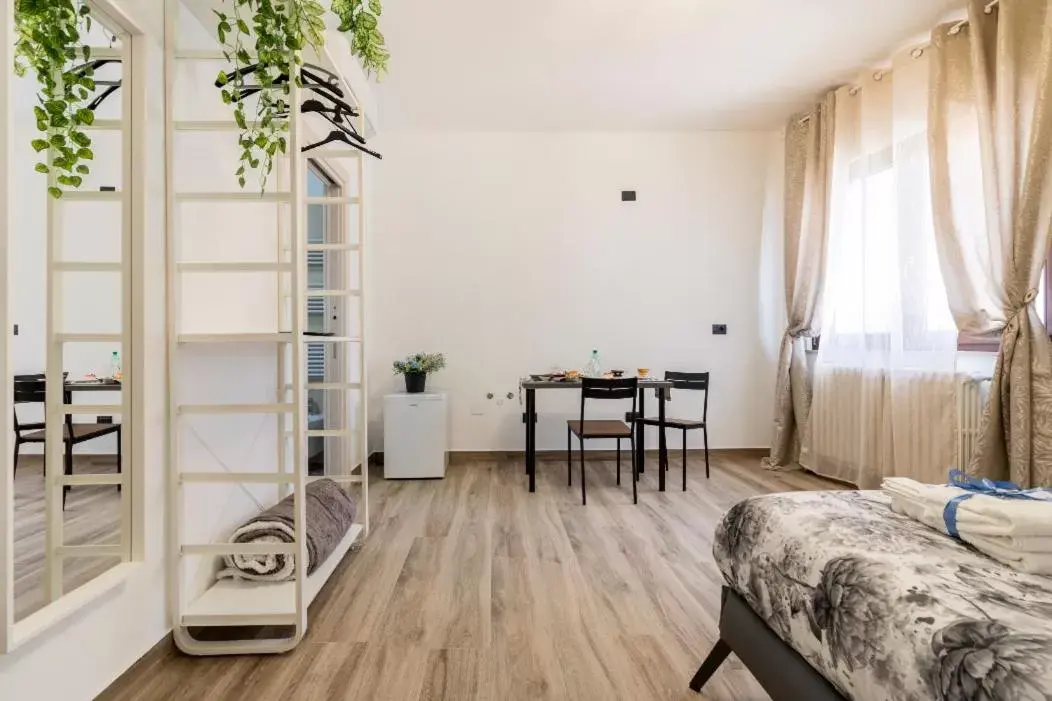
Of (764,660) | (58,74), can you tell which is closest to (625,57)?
(58,74)

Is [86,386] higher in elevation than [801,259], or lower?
lower

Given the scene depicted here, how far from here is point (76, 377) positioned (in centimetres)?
147

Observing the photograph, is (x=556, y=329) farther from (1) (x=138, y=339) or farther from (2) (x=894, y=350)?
(1) (x=138, y=339)

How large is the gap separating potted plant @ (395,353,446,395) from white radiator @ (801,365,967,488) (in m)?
→ 3.05

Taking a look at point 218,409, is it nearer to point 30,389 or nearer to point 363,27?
point 30,389

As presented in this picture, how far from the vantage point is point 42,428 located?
134 centimetres

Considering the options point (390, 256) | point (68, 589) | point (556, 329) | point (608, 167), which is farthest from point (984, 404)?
point (390, 256)

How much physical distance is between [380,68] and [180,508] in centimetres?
163

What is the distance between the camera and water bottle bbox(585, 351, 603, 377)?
173 inches

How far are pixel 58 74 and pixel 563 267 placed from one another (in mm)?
3687

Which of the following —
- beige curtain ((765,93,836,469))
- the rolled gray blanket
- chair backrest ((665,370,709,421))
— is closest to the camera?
the rolled gray blanket

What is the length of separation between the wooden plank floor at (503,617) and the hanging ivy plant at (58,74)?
57.2 inches

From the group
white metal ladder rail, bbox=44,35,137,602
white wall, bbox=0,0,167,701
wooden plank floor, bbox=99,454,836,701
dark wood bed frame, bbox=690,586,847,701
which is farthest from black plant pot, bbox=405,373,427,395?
dark wood bed frame, bbox=690,586,847,701

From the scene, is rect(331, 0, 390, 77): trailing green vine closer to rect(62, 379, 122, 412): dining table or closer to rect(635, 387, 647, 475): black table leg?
rect(62, 379, 122, 412): dining table
